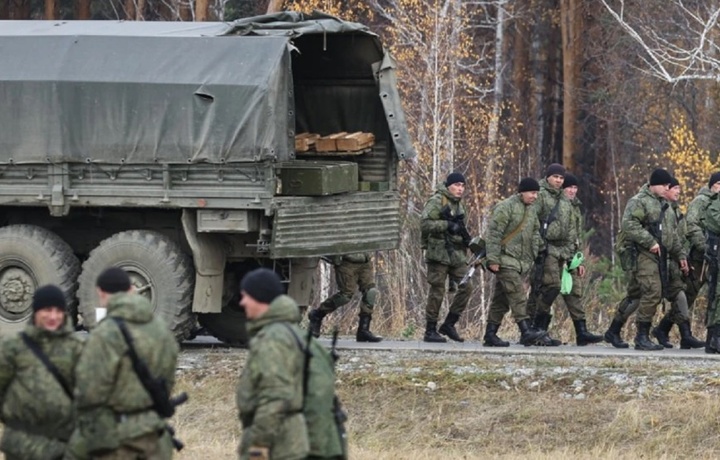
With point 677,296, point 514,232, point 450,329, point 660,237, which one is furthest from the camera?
point 450,329

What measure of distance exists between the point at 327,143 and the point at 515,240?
2.16 m

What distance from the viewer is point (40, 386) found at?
11.1 meters

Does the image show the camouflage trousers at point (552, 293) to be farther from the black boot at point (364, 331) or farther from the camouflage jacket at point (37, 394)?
the camouflage jacket at point (37, 394)

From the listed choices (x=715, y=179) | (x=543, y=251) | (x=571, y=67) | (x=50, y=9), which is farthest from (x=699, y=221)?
(x=50, y=9)

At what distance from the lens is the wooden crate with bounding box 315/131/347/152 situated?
19.3m

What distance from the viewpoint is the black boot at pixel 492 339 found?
19.6 metres

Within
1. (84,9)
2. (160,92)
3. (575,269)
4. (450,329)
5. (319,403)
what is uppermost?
(84,9)

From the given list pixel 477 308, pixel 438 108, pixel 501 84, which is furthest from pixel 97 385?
pixel 501 84

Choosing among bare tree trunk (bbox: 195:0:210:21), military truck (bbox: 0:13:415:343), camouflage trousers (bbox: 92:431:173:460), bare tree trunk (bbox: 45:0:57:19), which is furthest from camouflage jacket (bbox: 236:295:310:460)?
→ bare tree trunk (bbox: 45:0:57:19)

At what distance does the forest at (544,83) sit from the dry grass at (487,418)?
15.0 m

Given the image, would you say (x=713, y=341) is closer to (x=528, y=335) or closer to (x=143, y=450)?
(x=528, y=335)

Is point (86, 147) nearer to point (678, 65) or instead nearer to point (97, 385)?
point (97, 385)

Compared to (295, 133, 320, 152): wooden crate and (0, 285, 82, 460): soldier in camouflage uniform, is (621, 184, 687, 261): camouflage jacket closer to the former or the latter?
(295, 133, 320, 152): wooden crate

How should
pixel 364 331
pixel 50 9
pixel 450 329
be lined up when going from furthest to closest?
pixel 50 9 → pixel 450 329 → pixel 364 331
